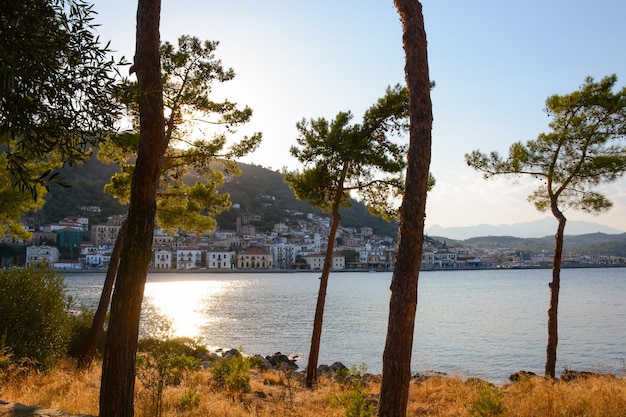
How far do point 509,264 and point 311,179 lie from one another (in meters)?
193

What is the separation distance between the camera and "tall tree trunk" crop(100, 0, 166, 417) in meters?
5.00

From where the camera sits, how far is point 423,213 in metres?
5.65

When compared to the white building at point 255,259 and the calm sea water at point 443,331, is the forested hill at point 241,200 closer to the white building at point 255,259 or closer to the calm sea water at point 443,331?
the white building at point 255,259

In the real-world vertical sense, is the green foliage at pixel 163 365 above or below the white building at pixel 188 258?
above

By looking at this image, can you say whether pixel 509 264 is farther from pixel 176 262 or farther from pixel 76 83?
pixel 76 83

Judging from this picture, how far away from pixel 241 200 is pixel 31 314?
166 meters

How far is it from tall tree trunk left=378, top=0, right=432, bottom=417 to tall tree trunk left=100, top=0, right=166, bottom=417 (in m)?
2.70

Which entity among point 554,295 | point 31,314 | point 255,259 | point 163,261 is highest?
point 554,295

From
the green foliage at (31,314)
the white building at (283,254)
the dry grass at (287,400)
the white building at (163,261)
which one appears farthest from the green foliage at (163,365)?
the white building at (163,261)

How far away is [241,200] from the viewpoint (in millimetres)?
174875

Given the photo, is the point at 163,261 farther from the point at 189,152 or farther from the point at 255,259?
the point at 189,152

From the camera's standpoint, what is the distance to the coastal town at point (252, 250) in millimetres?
127250

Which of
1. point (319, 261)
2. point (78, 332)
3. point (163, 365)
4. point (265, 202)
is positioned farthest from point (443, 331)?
point (265, 202)

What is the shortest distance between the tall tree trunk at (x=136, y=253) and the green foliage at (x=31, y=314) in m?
5.40
